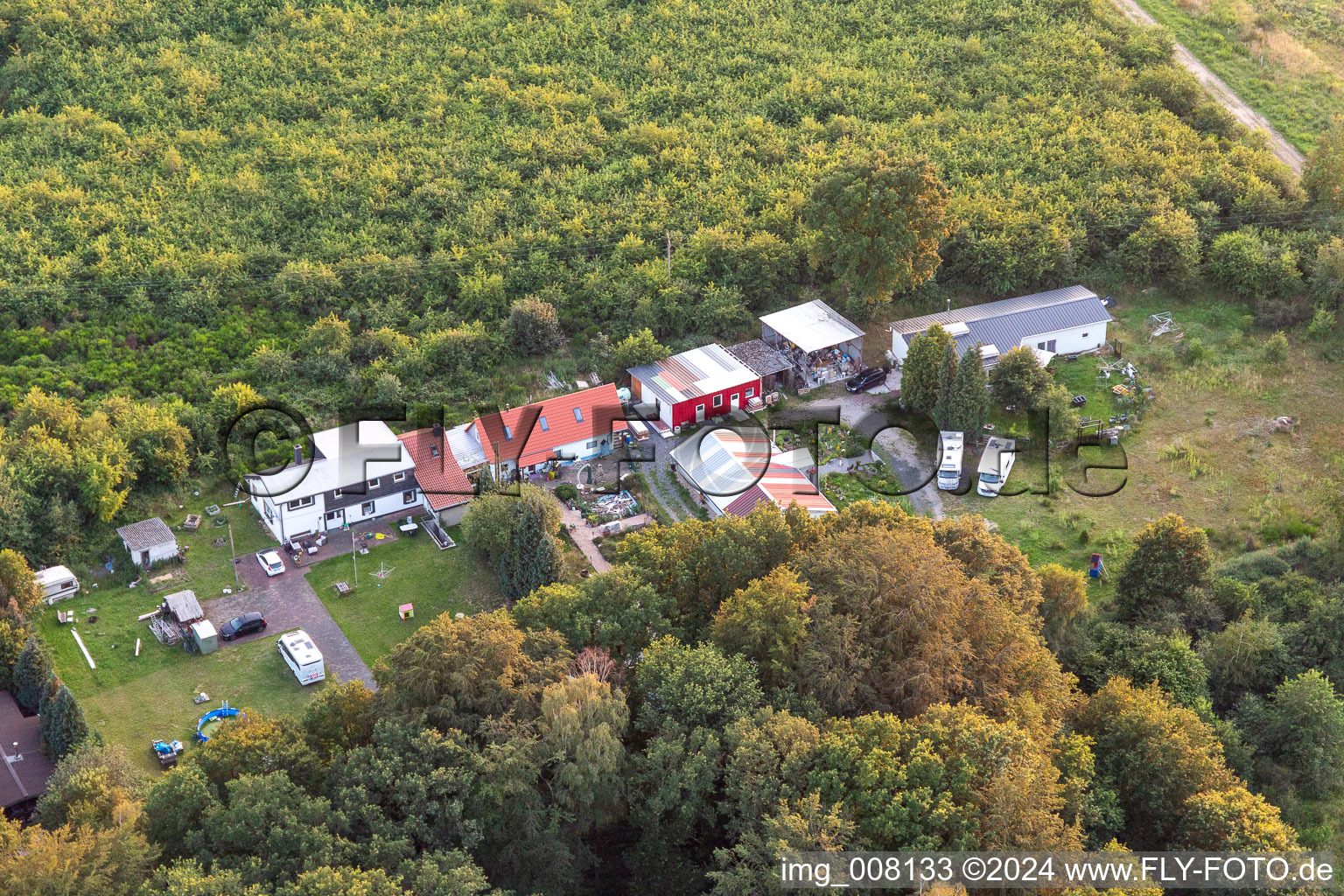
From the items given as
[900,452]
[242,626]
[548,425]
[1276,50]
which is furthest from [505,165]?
[1276,50]

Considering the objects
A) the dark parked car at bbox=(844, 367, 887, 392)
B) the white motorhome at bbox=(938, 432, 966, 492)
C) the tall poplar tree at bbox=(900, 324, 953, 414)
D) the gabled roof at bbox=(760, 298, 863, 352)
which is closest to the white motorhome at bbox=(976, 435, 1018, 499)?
the white motorhome at bbox=(938, 432, 966, 492)

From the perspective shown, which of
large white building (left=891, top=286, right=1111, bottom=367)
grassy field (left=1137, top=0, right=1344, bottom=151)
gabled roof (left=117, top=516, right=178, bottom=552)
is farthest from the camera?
grassy field (left=1137, top=0, right=1344, bottom=151)

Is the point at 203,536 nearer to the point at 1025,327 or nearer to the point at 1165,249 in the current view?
the point at 1025,327

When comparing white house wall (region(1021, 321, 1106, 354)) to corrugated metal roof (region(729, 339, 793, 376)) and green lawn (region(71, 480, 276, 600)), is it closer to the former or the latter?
corrugated metal roof (region(729, 339, 793, 376))

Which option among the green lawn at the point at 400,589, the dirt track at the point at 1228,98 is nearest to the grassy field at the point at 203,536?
the green lawn at the point at 400,589

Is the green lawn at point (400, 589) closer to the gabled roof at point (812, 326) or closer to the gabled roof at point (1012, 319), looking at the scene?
the gabled roof at point (812, 326)

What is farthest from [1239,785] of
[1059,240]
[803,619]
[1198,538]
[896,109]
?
[896,109]
